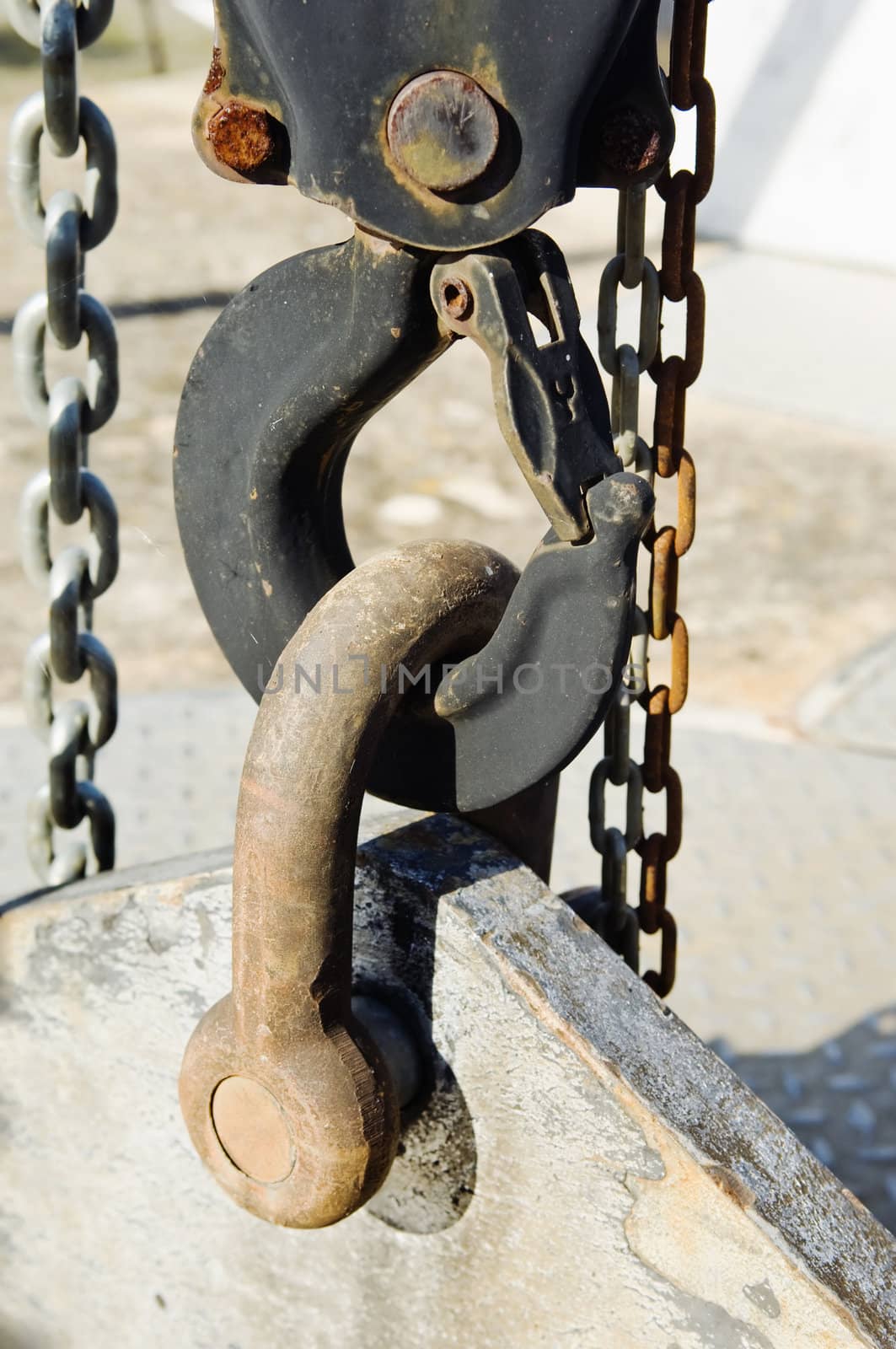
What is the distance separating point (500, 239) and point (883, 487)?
292 centimetres

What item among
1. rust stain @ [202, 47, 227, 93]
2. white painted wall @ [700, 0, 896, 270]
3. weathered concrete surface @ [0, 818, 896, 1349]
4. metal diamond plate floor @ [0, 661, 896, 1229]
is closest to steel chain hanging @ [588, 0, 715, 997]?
weathered concrete surface @ [0, 818, 896, 1349]

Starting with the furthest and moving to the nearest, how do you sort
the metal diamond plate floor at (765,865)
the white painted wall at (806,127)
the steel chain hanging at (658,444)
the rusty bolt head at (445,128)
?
the white painted wall at (806,127)
the metal diamond plate floor at (765,865)
the steel chain hanging at (658,444)
the rusty bolt head at (445,128)

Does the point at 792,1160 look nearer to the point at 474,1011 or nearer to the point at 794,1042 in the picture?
the point at 474,1011

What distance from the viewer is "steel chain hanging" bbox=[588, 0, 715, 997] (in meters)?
0.86

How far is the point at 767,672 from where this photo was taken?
267 centimetres

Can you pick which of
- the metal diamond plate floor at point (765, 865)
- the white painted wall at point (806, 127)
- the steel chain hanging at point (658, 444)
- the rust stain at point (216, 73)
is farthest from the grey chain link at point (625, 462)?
the white painted wall at point (806, 127)

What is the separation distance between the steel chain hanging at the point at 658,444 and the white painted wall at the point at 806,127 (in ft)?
15.0

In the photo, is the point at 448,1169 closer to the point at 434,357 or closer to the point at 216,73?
the point at 434,357

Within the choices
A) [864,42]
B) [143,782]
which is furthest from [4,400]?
[864,42]

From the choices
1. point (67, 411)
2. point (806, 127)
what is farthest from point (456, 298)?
point (806, 127)

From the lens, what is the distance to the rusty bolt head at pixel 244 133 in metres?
0.78

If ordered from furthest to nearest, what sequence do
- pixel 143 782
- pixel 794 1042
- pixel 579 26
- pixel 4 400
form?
1. pixel 4 400
2. pixel 143 782
3. pixel 794 1042
4. pixel 579 26

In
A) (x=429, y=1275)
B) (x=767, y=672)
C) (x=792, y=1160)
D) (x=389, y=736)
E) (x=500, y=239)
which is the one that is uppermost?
(x=500, y=239)

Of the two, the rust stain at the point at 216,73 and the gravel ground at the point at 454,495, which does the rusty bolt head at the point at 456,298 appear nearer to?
the rust stain at the point at 216,73
